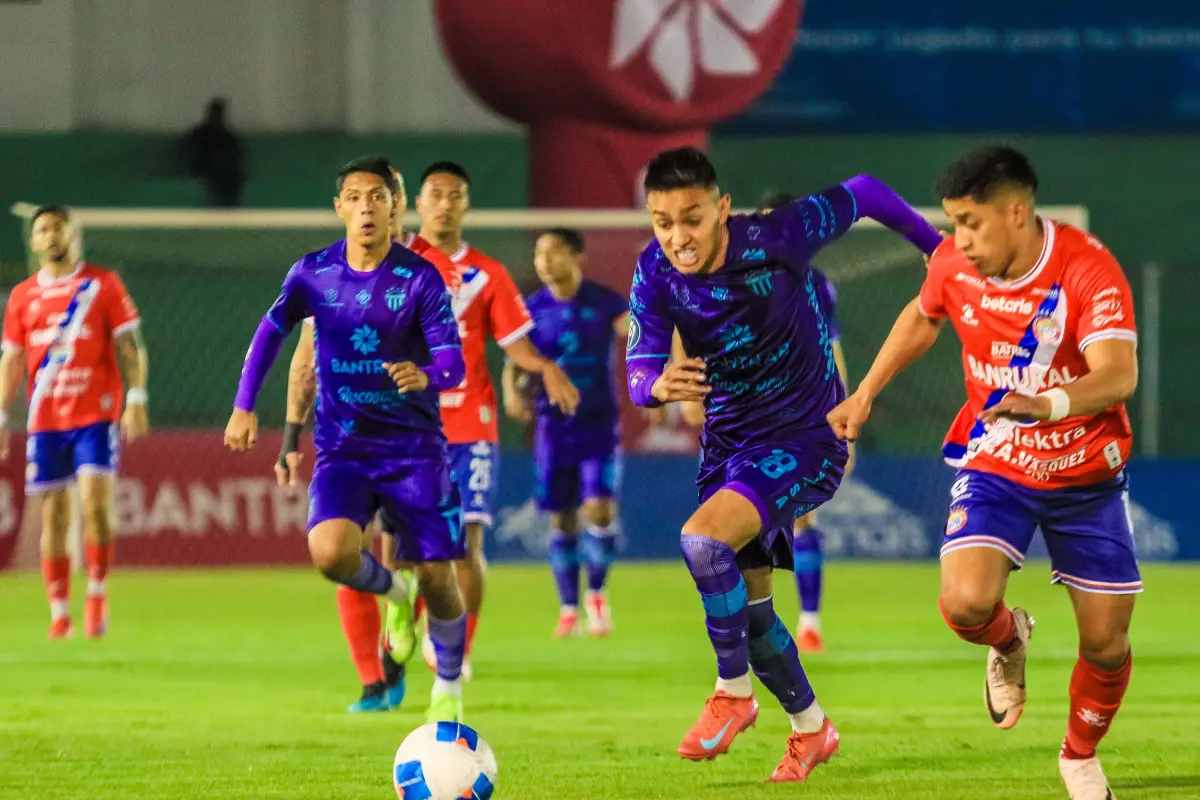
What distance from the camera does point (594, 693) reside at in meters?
8.77

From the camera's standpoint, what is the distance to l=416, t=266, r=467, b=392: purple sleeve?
6938mm

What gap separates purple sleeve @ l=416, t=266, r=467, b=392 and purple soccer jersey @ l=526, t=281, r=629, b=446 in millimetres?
4322

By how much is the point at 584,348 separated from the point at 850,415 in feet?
19.2

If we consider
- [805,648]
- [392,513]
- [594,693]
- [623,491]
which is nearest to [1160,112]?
[623,491]

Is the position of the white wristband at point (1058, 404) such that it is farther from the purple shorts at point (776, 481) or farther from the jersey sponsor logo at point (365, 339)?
the jersey sponsor logo at point (365, 339)

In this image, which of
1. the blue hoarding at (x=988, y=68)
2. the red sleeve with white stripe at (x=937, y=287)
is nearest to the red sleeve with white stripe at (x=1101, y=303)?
the red sleeve with white stripe at (x=937, y=287)

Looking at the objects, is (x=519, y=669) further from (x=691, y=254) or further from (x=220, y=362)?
(x=220, y=362)

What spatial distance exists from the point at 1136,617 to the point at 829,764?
628cm

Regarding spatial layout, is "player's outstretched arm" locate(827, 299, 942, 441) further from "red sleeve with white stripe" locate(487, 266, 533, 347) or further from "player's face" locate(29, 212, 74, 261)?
"player's face" locate(29, 212, 74, 261)

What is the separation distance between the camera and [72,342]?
11.5 meters

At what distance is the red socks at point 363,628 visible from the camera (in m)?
8.11

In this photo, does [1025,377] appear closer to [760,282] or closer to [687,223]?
[760,282]

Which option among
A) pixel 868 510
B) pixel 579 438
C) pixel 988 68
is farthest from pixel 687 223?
pixel 988 68

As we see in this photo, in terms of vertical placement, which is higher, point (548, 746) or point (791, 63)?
point (791, 63)
